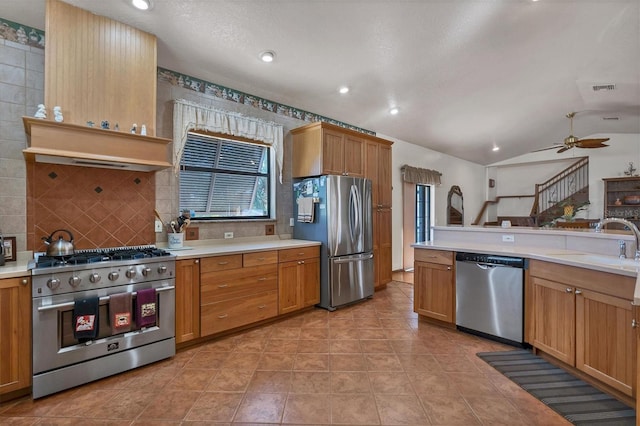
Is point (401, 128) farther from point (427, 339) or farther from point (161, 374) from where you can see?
point (161, 374)

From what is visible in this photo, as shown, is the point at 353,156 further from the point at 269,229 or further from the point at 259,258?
the point at 259,258

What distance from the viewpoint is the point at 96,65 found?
2.40m

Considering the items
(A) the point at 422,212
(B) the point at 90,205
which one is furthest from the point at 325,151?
(A) the point at 422,212

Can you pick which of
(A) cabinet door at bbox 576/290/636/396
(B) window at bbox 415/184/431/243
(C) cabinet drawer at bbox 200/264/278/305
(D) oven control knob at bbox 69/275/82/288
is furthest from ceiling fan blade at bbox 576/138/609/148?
(D) oven control knob at bbox 69/275/82/288

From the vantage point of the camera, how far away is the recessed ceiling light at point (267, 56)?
2.99 m

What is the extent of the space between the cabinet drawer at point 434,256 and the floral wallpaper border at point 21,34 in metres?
3.96

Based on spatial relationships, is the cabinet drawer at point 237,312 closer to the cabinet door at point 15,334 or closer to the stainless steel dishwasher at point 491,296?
the cabinet door at point 15,334

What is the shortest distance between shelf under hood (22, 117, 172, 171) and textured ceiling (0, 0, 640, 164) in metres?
0.94

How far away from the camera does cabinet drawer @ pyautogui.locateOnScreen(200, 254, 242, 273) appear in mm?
2764

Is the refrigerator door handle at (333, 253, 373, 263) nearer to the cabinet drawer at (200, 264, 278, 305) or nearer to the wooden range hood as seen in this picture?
the cabinet drawer at (200, 264, 278, 305)

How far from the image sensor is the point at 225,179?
369 cm

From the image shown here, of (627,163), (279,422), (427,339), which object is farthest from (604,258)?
(627,163)

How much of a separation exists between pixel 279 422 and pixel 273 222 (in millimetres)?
2522

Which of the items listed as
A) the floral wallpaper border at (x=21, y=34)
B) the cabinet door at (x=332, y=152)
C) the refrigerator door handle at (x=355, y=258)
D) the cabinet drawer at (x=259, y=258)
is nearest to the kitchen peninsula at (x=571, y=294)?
the refrigerator door handle at (x=355, y=258)
